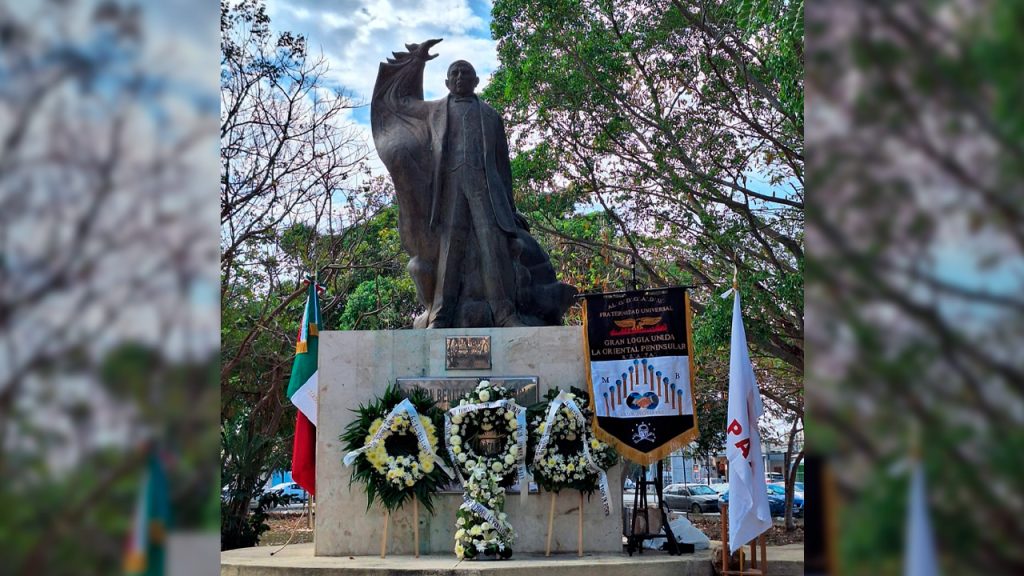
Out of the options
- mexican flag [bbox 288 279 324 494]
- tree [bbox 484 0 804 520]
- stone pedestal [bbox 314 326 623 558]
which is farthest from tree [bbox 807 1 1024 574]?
tree [bbox 484 0 804 520]

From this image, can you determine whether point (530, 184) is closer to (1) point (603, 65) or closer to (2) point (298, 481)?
(1) point (603, 65)

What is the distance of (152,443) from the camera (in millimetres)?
1347

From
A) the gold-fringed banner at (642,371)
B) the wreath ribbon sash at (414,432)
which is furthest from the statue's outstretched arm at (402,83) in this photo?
the wreath ribbon sash at (414,432)

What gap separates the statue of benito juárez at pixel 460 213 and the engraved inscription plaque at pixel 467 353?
1.35 feet

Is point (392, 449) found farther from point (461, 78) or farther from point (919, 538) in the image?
point (919, 538)

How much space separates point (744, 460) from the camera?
26.2 ft

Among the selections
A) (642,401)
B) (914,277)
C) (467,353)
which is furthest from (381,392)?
(914,277)

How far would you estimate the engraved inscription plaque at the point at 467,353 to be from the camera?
812cm

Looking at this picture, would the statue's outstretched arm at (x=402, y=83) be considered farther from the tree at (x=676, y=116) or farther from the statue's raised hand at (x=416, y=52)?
the tree at (x=676, y=116)

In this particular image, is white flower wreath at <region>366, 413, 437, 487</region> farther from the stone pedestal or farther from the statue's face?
A: the statue's face

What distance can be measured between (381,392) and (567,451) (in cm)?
167

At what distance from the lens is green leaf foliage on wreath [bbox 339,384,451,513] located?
7.50 meters

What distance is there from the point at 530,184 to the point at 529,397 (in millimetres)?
9152

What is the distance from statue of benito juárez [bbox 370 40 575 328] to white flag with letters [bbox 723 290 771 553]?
5.67 feet
